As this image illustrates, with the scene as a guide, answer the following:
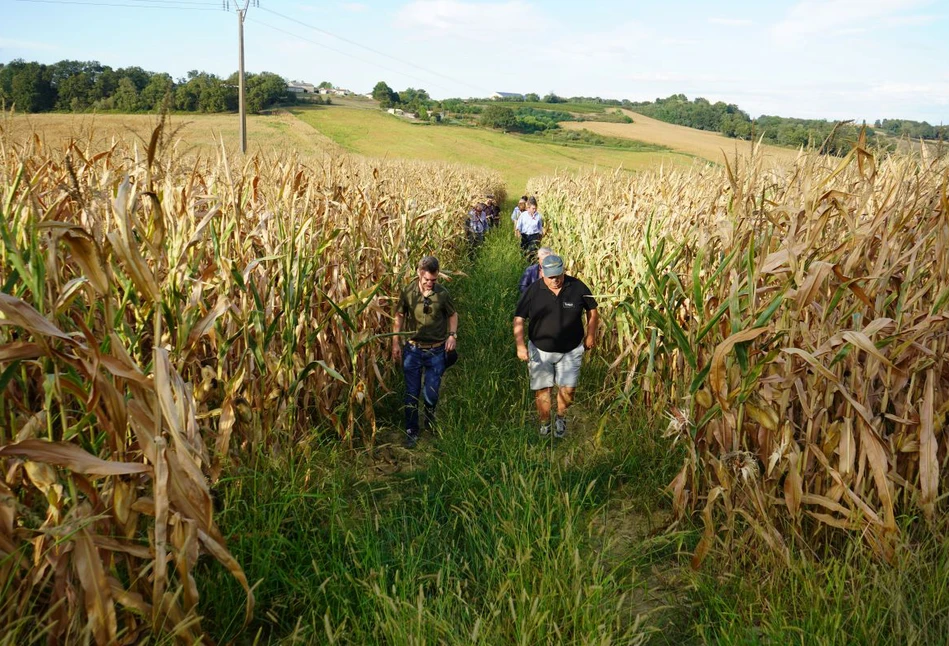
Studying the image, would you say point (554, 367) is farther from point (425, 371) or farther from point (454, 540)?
point (454, 540)

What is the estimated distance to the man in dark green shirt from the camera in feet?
17.2

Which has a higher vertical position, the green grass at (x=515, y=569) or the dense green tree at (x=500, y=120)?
the dense green tree at (x=500, y=120)

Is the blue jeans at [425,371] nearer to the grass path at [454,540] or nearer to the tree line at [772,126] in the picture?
the grass path at [454,540]

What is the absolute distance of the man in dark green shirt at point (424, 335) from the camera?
5246mm

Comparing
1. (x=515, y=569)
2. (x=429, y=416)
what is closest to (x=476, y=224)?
(x=429, y=416)

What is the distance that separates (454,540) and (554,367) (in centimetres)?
251

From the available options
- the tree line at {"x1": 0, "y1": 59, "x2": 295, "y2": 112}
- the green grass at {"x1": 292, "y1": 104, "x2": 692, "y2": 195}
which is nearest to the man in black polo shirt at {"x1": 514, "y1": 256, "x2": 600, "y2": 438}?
the tree line at {"x1": 0, "y1": 59, "x2": 295, "y2": 112}

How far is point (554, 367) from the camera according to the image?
18.3ft

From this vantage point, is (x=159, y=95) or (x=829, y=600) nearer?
(x=829, y=600)

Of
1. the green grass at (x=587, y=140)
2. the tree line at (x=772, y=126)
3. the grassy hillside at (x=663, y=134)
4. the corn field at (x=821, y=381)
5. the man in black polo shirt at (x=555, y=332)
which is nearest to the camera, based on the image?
the corn field at (x=821, y=381)

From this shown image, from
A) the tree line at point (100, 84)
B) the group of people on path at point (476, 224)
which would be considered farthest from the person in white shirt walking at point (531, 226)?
the tree line at point (100, 84)

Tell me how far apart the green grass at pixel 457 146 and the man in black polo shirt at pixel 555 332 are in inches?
1571

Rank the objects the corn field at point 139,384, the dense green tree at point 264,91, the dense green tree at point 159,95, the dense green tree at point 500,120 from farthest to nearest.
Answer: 1. the dense green tree at point 500,120
2. the dense green tree at point 264,91
3. the dense green tree at point 159,95
4. the corn field at point 139,384

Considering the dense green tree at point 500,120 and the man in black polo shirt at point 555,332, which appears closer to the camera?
the man in black polo shirt at point 555,332
